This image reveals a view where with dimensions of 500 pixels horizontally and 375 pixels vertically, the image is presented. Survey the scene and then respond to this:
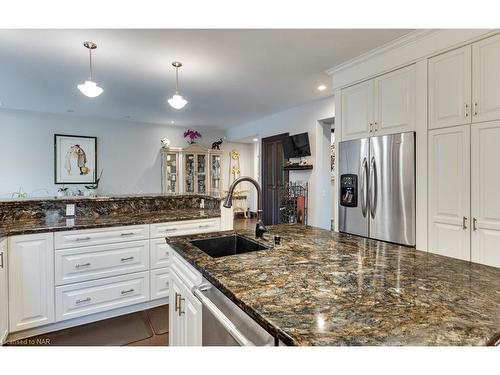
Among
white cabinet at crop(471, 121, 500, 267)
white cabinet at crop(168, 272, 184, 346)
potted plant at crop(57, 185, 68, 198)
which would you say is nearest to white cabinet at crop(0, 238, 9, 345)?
white cabinet at crop(168, 272, 184, 346)

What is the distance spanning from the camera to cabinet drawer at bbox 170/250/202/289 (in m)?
1.31

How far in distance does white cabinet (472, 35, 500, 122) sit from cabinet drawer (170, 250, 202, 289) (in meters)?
2.37

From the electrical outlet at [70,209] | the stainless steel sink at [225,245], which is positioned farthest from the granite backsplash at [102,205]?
the stainless steel sink at [225,245]

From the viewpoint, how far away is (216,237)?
5.84 ft

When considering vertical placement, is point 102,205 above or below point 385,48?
below

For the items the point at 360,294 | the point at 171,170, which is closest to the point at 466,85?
the point at 360,294

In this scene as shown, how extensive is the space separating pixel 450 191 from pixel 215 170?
17.5ft

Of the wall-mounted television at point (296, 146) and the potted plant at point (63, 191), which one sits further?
the potted plant at point (63, 191)

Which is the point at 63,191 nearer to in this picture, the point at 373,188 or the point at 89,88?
the point at 89,88

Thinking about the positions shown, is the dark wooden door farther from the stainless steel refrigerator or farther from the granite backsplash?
the granite backsplash

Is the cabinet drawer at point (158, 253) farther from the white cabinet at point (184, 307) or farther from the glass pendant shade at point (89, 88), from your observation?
the glass pendant shade at point (89, 88)

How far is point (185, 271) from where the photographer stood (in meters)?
1.45

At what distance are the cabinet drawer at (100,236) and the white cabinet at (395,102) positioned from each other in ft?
8.54

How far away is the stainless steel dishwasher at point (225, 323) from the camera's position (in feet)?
2.72
